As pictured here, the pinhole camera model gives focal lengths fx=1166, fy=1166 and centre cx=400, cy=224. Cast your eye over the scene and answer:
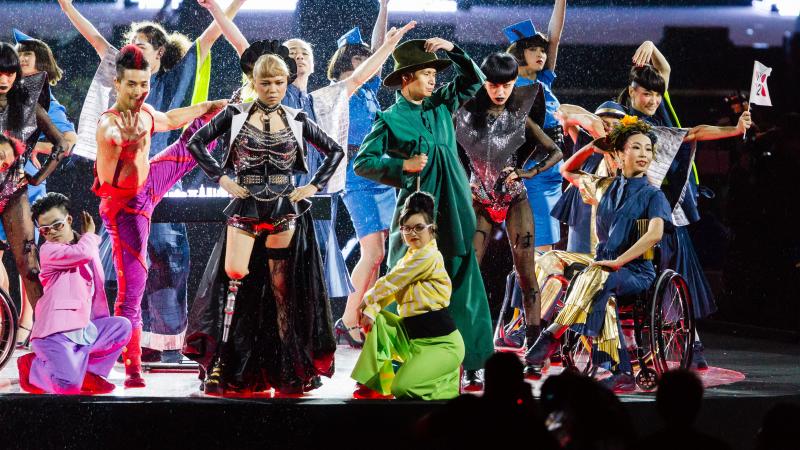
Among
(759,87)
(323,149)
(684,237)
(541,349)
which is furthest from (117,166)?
(759,87)

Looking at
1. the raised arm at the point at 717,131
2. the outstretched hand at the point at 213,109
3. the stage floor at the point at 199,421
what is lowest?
the stage floor at the point at 199,421

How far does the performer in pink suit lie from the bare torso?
1.11 feet

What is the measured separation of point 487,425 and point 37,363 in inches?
115

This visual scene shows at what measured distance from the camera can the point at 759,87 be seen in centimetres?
702

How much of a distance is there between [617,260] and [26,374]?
9.83ft

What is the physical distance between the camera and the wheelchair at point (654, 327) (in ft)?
19.2

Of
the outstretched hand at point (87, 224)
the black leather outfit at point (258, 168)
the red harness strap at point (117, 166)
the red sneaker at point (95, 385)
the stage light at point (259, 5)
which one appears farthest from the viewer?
the stage light at point (259, 5)

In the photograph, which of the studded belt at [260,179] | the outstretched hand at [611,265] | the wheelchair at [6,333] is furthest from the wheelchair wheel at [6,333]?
the outstretched hand at [611,265]

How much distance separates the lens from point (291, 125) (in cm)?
561

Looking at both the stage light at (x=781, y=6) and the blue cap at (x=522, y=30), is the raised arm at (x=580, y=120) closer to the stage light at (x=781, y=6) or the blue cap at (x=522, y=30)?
the blue cap at (x=522, y=30)

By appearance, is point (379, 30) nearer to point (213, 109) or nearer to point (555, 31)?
point (555, 31)

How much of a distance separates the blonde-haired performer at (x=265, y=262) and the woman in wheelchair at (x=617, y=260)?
1.22 meters

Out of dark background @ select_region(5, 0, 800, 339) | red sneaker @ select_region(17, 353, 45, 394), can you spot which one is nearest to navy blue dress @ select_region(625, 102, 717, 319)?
dark background @ select_region(5, 0, 800, 339)

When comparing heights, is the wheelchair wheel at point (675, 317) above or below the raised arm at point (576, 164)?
below
